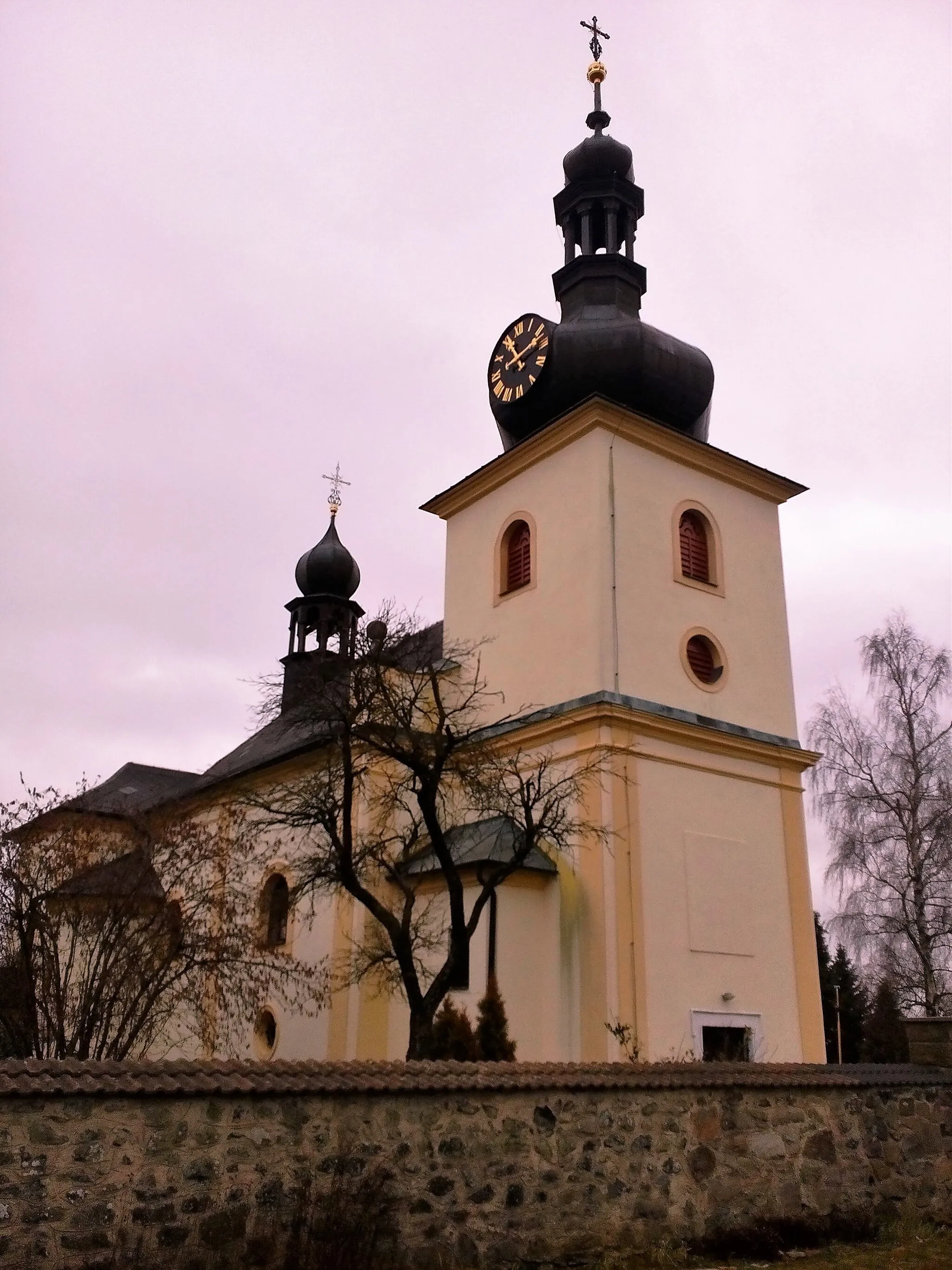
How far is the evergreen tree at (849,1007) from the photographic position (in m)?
28.6

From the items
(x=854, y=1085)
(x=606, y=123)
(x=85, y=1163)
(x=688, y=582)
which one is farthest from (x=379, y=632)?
(x=606, y=123)

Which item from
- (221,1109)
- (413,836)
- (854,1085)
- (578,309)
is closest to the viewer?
(221,1109)

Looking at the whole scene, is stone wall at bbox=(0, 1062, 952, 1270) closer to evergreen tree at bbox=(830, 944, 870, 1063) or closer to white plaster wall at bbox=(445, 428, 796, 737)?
white plaster wall at bbox=(445, 428, 796, 737)

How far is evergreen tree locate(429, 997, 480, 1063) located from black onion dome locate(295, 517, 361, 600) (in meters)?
19.6

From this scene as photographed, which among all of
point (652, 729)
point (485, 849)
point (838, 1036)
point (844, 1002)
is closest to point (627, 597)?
point (652, 729)

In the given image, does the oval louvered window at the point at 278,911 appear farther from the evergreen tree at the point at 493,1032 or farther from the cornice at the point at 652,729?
the evergreen tree at the point at 493,1032

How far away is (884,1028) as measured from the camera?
2695 centimetres

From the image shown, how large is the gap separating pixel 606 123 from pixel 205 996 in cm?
1742

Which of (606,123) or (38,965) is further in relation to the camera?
(606,123)

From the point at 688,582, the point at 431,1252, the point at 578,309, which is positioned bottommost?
the point at 431,1252

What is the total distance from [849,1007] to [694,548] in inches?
624

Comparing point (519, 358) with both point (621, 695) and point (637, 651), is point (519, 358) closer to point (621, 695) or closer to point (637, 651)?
point (637, 651)

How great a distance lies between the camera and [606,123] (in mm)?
22906

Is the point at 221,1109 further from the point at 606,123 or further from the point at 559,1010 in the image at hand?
Answer: the point at 606,123
